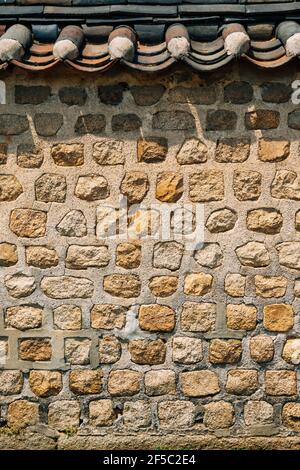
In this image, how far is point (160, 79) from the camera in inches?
156

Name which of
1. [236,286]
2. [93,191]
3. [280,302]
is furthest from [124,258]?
[280,302]

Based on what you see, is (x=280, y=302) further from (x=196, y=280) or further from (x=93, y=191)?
(x=93, y=191)

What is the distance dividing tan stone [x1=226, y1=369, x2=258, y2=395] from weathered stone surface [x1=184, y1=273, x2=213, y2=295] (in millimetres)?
528

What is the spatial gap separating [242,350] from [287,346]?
274 millimetres

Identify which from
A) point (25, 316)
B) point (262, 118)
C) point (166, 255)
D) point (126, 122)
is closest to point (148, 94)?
point (126, 122)

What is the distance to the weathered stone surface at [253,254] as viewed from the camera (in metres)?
4.04

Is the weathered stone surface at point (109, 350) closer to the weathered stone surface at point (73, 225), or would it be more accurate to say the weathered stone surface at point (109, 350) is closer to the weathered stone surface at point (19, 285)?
the weathered stone surface at point (19, 285)

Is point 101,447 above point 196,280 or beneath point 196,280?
beneath

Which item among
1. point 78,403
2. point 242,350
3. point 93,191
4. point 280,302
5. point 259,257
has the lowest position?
point 78,403

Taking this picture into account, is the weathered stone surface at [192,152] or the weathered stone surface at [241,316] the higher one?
the weathered stone surface at [192,152]

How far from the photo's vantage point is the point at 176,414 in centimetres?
410

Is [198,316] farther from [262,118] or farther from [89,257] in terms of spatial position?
[262,118]

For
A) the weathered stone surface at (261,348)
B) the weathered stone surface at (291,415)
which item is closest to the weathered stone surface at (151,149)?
the weathered stone surface at (261,348)

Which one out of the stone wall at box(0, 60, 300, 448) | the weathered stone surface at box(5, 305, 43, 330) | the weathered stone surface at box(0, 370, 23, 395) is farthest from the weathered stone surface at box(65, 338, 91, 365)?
the weathered stone surface at box(0, 370, 23, 395)
